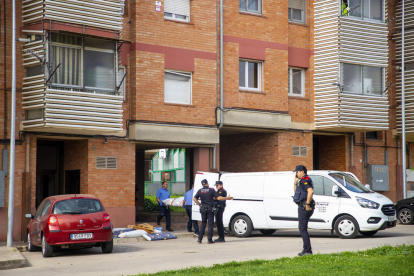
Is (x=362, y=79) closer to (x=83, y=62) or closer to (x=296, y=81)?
(x=296, y=81)

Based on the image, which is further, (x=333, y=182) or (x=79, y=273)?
(x=333, y=182)

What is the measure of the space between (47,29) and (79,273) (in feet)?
29.8

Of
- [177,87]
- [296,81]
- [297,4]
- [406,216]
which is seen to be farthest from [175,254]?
[297,4]

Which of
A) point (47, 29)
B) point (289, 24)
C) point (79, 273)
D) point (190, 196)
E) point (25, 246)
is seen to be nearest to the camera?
point (79, 273)

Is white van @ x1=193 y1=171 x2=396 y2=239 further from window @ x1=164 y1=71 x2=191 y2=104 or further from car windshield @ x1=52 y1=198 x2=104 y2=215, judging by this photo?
car windshield @ x1=52 y1=198 x2=104 y2=215

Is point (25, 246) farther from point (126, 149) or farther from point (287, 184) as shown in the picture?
point (287, 184)

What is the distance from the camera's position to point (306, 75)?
2425 cm

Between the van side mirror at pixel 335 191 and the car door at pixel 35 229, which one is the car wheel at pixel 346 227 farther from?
the car door at pixel 35 229

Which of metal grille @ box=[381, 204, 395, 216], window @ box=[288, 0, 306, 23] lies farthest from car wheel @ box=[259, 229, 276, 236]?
window @ box=[288, 0, 306, 23]

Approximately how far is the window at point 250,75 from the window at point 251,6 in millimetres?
2041

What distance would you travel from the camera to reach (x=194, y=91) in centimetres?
2148

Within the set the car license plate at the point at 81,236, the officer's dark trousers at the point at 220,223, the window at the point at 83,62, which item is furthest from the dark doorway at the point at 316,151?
the car license plate at the point at 81,236

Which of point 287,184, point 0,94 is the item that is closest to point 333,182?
point 287,184

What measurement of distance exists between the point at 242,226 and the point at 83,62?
23.2 ft
